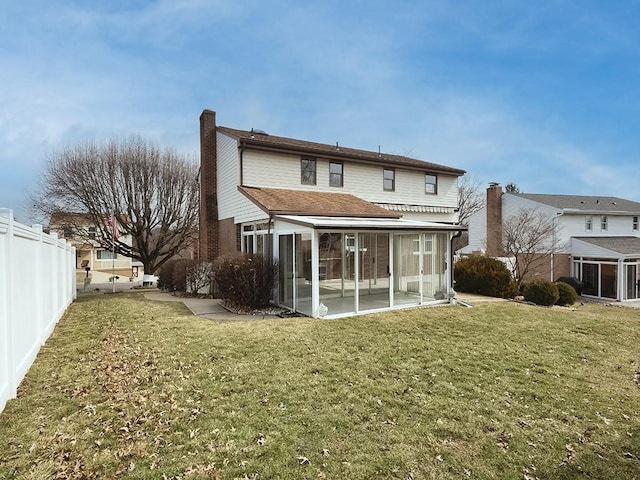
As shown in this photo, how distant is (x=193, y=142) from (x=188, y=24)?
1357 cm

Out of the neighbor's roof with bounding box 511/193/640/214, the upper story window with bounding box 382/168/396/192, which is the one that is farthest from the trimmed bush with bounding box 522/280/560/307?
the neighbor's roof with bounding box 511/193/640/214

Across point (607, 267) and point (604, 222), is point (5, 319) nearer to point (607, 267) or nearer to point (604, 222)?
point (607, 267)

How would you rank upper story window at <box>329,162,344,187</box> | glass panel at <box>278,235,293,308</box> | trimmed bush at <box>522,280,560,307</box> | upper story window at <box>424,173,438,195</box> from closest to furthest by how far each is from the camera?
1. glass panel at <box>278,235,293,308</box>
2. trimmed bush at <box>522,280,560,307</box>
3. upper story window at <box>329,162,344,187</box>
4. upper story window at <box>424,173,438,195</box>

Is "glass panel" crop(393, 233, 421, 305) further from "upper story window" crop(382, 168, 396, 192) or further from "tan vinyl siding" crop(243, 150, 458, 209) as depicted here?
"upper story window" crop(382, 168, 396, 192)

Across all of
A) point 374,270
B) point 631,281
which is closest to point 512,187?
point 631,281

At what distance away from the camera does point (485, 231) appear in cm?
3300

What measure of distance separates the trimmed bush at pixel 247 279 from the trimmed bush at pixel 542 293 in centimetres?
1207

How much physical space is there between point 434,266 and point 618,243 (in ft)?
84.9

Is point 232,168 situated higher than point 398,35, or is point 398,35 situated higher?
point 398,35

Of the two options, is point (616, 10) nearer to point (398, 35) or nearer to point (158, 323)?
point (398, 35)

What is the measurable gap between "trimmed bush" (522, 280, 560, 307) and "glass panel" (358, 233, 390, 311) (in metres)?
8.28

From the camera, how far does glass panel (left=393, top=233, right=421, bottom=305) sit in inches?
489

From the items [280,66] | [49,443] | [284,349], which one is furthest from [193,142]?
[49,443]

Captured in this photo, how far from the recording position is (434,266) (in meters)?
13.2
